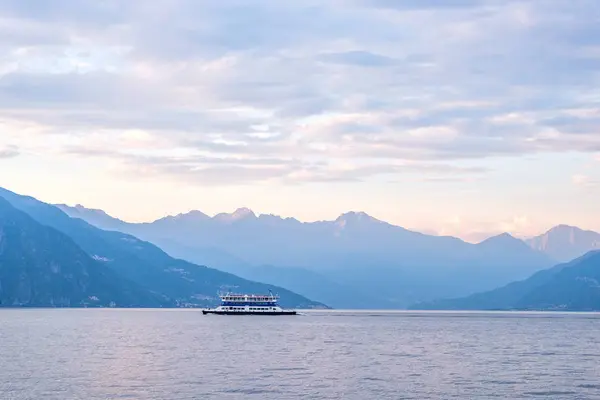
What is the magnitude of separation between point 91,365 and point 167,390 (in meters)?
39.9

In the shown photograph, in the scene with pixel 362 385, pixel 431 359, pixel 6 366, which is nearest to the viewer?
pixel 362 385

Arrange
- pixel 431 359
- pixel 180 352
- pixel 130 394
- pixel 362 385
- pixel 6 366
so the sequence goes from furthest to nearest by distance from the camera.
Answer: pixel 180 352
pixel 431 359
pixel 6 366
pixel 362 385
pixel 130 394

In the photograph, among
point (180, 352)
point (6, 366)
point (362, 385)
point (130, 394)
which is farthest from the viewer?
point (180, 352)

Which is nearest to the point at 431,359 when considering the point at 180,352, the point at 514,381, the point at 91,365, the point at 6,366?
the point at 514,381

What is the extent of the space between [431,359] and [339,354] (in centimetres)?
2064

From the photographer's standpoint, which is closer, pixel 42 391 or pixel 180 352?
pixel 42 391

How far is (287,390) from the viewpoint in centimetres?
12125

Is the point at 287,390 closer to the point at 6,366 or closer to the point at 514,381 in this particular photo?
the point at 514,381

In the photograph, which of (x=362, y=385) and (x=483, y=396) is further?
(x=362, y=385)

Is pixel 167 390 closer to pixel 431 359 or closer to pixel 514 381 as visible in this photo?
pixel 514 381

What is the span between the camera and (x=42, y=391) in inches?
4643

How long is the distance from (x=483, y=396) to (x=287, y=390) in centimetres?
2661

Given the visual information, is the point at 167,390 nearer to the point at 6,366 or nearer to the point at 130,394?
the point at 130,394

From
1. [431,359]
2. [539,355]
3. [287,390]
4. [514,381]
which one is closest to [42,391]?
[287,390]
